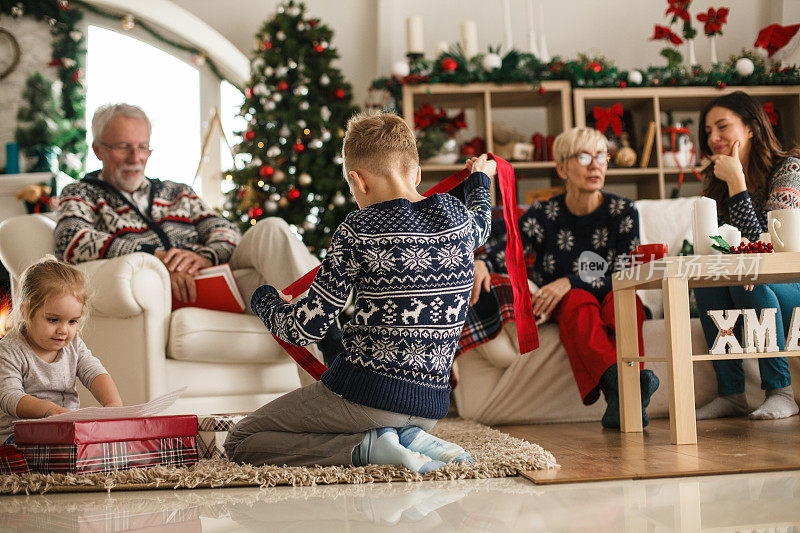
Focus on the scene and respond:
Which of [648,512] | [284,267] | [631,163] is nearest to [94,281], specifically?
[284,267]

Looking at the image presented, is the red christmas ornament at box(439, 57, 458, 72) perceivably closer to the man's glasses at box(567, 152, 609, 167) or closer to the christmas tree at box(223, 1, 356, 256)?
the christmas tree at box(223, 1, 356, 256)

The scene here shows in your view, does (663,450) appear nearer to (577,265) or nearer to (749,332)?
(749,332)

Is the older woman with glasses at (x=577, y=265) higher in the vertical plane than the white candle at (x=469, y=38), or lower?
lower

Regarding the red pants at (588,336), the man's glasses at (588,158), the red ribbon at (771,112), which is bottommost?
the red pants at (588,336)

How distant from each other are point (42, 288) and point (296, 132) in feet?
9.14

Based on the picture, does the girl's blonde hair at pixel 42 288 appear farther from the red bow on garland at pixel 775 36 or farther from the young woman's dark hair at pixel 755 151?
the red bow on garland at pixel 775 36

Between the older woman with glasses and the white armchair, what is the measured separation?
73cm

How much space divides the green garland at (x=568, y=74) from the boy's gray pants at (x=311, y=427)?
3.02 metres

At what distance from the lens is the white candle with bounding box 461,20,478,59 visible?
460 cm

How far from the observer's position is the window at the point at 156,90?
6234 millimetres

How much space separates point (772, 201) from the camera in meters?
2.49

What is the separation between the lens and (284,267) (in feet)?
8.86

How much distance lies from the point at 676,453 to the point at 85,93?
5.49 metres

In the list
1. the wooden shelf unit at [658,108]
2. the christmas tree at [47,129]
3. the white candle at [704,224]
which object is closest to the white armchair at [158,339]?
the white candle at [704,224]
